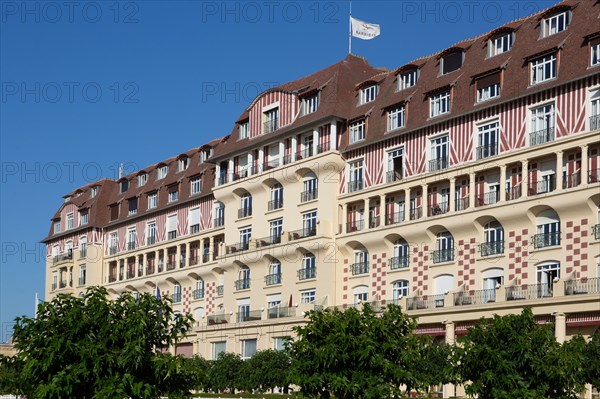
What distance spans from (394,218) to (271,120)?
1236 cm

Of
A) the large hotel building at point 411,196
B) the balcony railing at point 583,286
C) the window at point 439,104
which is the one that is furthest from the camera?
the window at point 439,104

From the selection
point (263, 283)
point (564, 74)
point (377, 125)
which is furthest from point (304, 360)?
point (263, 283)

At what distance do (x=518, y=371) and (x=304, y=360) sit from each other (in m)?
6.73

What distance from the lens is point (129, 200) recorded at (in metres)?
82.8

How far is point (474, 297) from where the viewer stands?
5000 cm

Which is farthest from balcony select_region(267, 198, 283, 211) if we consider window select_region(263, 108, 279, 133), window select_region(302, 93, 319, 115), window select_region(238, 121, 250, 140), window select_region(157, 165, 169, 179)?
window select_region(157, 165, 169, 179)

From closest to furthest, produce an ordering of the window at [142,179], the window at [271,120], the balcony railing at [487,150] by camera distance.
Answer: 1. the balcony railing at [487,150]
2. the window at [271,120]
3. the window at [142,179]

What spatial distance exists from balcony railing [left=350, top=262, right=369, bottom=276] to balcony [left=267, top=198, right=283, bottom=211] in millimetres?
7213

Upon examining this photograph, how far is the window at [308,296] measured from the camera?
195 feet

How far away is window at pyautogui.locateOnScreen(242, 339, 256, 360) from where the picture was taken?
63.2 m

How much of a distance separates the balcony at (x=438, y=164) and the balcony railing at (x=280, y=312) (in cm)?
1267

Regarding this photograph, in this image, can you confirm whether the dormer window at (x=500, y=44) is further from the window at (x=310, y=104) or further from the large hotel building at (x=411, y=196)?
the window at (x=310, y=104)

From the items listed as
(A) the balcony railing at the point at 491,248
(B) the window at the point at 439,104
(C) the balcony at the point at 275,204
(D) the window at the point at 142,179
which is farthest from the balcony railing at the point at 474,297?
(D) the window at the point at 142,179

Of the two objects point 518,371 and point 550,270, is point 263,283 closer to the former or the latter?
point 550,270
